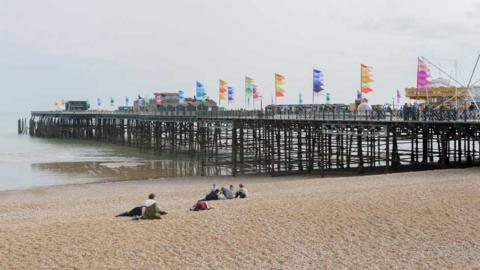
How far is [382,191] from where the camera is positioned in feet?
55.4

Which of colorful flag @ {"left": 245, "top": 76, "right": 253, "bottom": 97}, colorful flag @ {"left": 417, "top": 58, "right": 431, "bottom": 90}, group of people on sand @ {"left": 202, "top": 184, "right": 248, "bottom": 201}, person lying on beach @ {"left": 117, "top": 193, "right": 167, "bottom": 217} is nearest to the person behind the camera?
person lying on beach @ {"left": 117, "top": 193, "right": 167, "bottom": 217}

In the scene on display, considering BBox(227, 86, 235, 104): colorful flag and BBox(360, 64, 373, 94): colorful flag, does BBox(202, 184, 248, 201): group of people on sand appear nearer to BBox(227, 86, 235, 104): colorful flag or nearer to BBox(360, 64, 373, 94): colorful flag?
BBox(360, 64, 373, 94): colorful flag

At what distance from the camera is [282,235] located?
12344 millimetres

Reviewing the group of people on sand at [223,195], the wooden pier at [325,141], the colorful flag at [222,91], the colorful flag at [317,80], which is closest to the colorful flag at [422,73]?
the wooden pier at [325,141]

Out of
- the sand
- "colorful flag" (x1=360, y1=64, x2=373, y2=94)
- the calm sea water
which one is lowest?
the calm sea water

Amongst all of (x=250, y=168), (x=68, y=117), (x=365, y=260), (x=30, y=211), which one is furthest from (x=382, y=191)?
(x=68, y=117)

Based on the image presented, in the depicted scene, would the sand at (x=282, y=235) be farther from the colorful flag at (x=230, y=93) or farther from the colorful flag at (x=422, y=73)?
the colorful flag at (x=230, y=93)

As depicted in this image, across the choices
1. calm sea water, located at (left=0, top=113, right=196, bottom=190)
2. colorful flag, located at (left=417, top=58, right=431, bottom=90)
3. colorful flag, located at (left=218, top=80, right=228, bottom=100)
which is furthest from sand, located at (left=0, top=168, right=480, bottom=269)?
colorful flag, located at (left=218, top=80, right=228, bottom=100)

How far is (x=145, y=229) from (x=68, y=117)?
80721 millimetres

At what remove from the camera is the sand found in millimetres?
10734

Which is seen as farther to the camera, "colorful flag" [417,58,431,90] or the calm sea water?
the calm sea water

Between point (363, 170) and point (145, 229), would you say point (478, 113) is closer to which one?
point (363, 170)

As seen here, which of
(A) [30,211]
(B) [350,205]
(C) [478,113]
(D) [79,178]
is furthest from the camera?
(D) [79,178]

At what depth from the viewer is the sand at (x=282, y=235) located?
10734 mm
